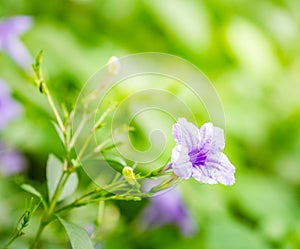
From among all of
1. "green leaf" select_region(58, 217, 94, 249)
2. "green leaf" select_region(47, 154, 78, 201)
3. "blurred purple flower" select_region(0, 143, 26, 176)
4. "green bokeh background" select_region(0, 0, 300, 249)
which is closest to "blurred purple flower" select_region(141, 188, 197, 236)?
"green bokeh background" select_region(0, 0, 300, 249)

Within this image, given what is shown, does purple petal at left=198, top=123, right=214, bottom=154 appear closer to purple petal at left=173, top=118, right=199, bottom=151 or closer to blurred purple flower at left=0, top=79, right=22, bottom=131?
purple petal at left=173, top=118, right=199, bottom=151

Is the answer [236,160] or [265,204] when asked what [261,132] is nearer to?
[236,160]

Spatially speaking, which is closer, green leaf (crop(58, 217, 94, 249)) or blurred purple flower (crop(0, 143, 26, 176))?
green leaf (crop(58, 217, 94, 249))

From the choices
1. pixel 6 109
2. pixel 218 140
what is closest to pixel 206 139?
pixel 218 140

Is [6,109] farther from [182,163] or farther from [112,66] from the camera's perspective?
[182,163]

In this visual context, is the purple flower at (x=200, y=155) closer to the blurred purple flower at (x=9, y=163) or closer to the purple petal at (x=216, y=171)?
the purple petal at (x=216, y=171)

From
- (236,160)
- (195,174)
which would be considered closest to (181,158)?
(195,174)
